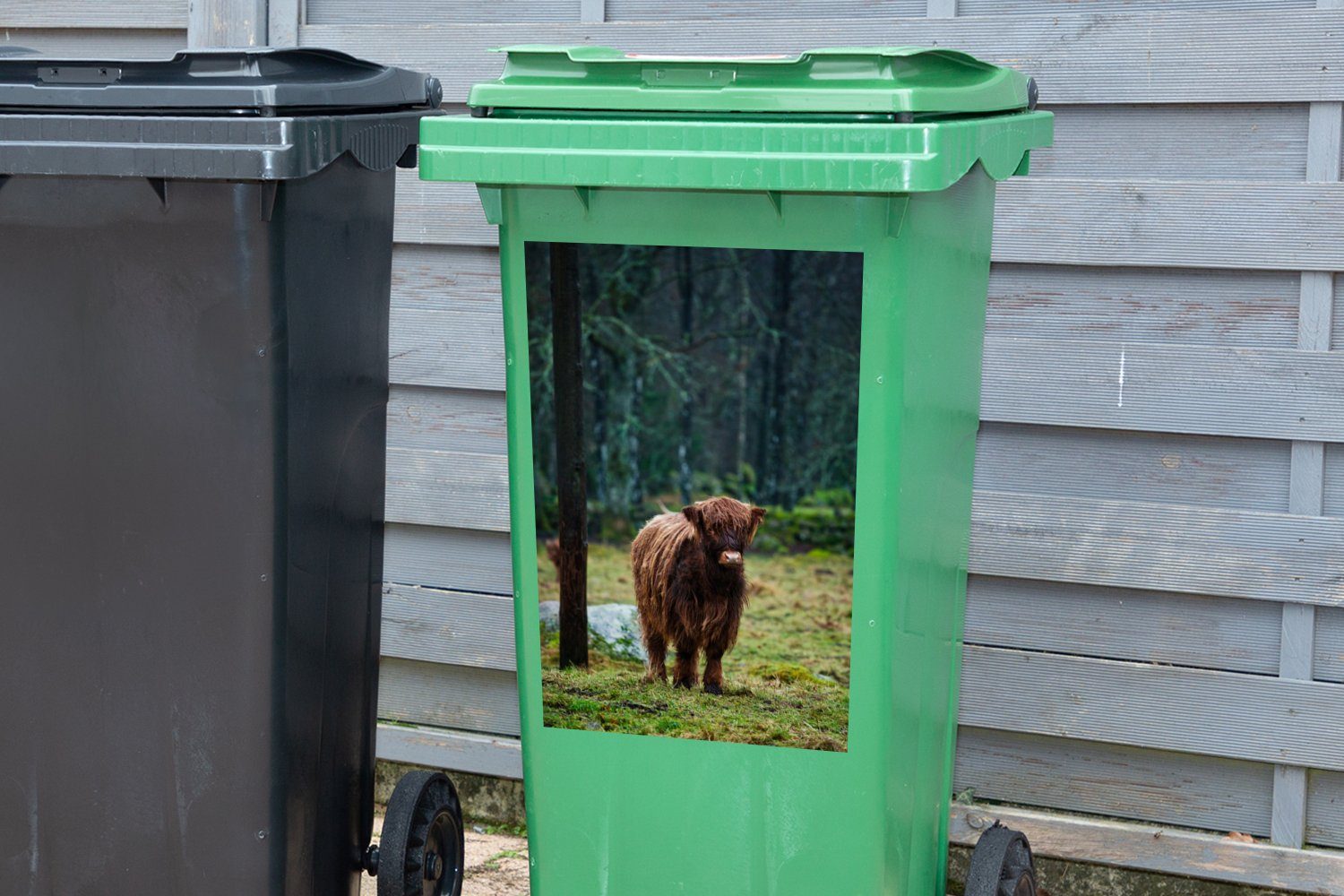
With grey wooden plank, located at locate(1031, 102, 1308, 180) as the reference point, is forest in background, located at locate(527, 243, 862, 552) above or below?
below

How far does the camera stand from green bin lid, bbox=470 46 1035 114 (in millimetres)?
1802

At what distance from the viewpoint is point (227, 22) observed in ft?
9.96

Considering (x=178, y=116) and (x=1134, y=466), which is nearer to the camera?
(x=178, y=116)

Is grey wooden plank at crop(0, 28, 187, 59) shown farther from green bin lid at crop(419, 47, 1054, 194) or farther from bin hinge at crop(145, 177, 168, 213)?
green bin lid at crop(419, 47, 1054, 194)

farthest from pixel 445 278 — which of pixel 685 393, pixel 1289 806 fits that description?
pixel 1289 806

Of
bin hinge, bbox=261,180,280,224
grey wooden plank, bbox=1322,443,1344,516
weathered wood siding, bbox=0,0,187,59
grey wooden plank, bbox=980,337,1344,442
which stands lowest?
grey wooden plank, bbox=1322,443,1344,516

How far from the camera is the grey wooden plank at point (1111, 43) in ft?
8.15

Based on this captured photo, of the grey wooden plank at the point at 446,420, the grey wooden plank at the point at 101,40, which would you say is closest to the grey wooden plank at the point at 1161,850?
the grey wooden plank at the point at 446,420

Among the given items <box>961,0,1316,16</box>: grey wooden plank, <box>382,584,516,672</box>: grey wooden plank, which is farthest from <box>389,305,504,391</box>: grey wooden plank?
<box>961,0,1316,16</box>: grey wooden plank

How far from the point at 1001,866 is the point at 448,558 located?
4.84ft

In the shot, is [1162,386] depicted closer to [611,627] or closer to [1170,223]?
[1170,223]

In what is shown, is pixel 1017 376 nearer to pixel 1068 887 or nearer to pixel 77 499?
pixel 1068 887

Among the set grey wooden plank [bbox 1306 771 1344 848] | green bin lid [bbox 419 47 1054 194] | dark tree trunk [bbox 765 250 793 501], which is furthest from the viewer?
dark tree trunk [bbox 765 250 793 501]

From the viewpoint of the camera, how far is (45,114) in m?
1.95
